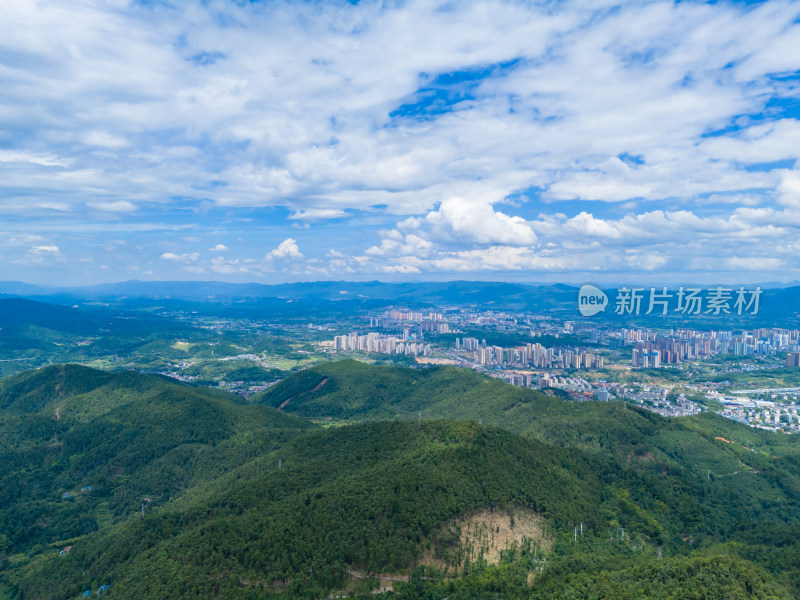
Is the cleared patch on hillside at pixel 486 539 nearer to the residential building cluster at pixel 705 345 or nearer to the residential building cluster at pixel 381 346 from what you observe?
the residential building cluster at pixel 705 345

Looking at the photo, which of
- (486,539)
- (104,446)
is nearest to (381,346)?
(104,446)

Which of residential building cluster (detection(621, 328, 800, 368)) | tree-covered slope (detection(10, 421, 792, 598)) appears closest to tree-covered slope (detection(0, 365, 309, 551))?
tree-covered slope (detection(10, 421, 792, 598))

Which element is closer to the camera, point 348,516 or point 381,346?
point 348,516

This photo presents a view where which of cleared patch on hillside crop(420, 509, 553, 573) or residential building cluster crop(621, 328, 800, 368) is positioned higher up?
cleared patch on hillside crop(420, 509, 553, 573)

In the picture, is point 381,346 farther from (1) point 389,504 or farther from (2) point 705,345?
(1) point 389,504

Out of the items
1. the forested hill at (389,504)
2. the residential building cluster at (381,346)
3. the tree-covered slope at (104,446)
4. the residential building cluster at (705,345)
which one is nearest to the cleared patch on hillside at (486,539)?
the forested hill at (389,504)

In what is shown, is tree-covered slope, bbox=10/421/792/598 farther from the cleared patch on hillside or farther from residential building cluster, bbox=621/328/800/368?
residential building cluster, bbox=621/328/800/368

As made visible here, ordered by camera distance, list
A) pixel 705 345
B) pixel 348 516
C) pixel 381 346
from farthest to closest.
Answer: pixel 381 346, pixel 705 345, pixel 348 516

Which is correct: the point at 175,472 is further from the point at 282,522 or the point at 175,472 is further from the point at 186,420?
the point at 282,522
